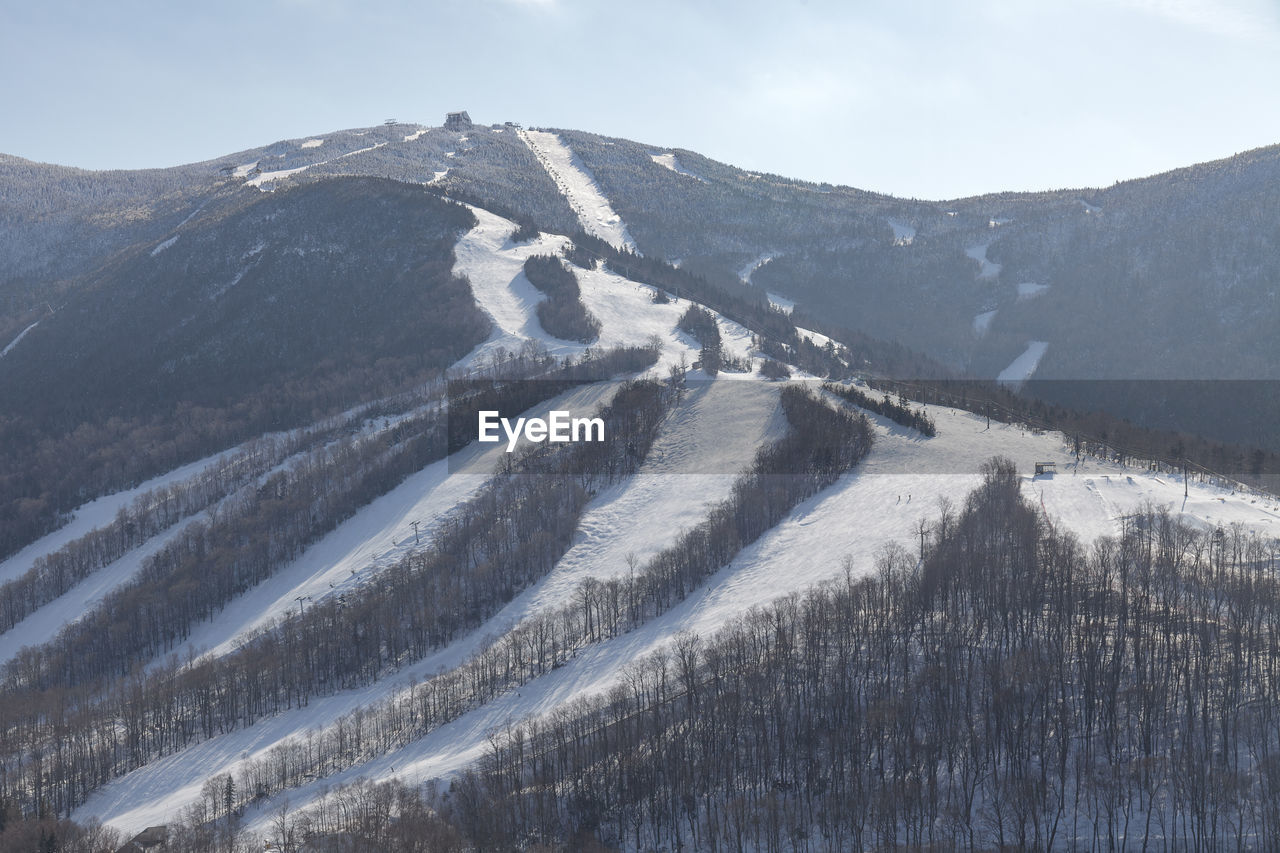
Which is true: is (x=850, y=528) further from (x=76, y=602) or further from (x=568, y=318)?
(x=76, y=602)

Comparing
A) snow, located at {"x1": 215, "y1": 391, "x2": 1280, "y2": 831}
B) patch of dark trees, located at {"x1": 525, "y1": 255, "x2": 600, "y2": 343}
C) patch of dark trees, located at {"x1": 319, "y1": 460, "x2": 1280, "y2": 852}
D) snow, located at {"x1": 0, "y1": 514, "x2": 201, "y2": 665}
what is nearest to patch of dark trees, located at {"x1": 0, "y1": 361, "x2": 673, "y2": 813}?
snow, located at {"x1": 0, "y1": 514, "x2": 201, "y2": 665}

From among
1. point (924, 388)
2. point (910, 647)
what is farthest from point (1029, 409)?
point (910, 647)

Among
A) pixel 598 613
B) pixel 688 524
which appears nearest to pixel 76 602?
pixel 598 613

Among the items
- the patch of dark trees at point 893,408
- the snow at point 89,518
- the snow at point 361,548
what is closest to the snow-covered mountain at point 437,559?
the snow at point 361,548

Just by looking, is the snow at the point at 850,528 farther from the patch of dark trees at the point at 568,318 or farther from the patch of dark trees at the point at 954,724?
the patch of dark trees at the point at 568,318

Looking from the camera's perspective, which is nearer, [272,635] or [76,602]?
[272,635]

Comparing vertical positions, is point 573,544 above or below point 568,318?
below

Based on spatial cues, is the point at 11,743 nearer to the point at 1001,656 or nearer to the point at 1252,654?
the point at 1001,656
